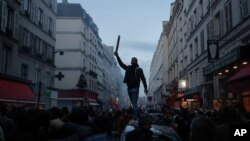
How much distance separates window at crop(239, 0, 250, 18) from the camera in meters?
19.9

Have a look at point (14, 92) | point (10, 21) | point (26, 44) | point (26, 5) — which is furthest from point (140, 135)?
point (26, 5)

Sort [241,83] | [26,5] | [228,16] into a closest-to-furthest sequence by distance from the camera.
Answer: [241,83] < [228,16] < [26,5]

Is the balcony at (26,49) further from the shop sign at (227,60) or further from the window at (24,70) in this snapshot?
the shop sign at (227,60)

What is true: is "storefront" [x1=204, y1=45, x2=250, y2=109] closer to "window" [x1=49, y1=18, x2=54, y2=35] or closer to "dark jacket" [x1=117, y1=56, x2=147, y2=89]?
"dark jacket" [x1=117, y1=56, x2=147, y2=89]

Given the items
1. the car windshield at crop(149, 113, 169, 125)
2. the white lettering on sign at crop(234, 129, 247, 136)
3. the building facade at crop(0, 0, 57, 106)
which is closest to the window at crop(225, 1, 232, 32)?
the building facade at crop(0, 0, 57, 106)

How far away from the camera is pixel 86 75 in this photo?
61844 millimetres

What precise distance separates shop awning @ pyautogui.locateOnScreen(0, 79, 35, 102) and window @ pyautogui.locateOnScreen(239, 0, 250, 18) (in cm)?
1371

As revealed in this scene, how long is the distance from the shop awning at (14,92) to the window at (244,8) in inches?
540

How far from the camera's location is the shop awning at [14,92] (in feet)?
72.6

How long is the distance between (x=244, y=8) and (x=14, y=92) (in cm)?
1426

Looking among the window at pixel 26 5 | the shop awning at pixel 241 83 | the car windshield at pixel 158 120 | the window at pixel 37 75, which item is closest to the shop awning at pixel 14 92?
the window at pixel 26 5

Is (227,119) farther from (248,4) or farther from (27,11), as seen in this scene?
(27,11)

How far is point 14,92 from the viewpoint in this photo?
24.0m

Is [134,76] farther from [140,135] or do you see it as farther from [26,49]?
[26,49]
